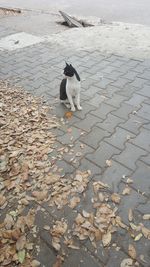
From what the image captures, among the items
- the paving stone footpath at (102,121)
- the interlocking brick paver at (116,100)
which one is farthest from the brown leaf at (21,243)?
the interlocking brick paver at (116,100)

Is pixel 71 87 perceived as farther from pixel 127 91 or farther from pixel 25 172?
pixel 25 172

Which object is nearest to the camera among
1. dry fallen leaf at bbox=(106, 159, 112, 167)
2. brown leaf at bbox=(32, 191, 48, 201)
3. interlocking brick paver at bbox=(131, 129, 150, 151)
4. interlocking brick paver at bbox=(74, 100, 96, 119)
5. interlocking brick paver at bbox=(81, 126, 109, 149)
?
brown leaf at bbox=(32, 191, 48, 201)

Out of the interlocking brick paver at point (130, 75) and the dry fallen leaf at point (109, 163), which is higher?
the interlocking brick paver at point (130, 75)

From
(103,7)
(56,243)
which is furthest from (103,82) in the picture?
(103,7)

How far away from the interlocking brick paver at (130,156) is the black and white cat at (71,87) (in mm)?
1225

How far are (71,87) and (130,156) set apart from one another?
1445mm

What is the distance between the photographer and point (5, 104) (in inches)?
183

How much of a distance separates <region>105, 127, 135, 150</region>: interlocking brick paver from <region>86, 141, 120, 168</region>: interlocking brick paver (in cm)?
9

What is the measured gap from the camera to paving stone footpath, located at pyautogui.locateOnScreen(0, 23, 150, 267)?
2412mm

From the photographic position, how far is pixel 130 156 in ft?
10.9

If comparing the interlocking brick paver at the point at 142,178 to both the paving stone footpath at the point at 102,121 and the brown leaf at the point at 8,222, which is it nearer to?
the paving stone footpath at the point at 102,121

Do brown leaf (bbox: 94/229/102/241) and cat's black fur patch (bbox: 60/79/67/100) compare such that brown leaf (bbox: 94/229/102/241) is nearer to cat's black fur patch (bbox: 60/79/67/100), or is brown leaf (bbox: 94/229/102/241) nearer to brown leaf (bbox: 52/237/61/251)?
brown leaf (bbox: 52/237/61/251)

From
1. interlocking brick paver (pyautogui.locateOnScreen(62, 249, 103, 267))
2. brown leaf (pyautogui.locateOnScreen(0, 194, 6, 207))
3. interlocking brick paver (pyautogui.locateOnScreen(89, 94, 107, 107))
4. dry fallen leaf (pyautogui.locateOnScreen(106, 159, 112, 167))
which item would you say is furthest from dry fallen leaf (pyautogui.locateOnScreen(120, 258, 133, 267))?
interlocking brick paver (pyautogui.locateOnScreen(89, 94, 107, 107))

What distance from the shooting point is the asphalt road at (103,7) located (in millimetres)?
9352
